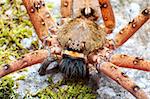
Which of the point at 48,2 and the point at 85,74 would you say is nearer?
the point at 85,74

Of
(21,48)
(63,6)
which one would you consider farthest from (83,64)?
(63,6)

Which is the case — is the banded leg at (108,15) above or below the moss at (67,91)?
above

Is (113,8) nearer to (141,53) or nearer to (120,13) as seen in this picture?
(120,13)

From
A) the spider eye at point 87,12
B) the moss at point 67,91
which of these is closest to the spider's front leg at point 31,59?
the moss at point 67,91

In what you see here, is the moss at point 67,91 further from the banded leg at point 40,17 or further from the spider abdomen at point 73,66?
the banded leg at point 40,17

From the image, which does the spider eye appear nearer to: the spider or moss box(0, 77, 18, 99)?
the spider

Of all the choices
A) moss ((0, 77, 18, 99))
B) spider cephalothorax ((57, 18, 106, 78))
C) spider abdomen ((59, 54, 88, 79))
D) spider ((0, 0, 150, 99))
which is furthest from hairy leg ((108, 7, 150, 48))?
moss ((0, 77, 18, 99))

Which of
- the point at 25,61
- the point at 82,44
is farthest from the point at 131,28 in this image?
the point at 25,61
